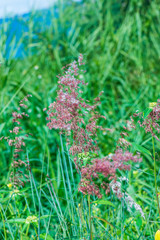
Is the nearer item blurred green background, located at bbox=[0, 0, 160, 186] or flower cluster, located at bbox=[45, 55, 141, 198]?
flower cluster, located at bbox=[45, 55, 141, 198]

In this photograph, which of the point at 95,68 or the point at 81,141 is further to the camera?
the point at 95,68

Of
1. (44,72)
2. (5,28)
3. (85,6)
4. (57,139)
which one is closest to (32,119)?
(57,139)

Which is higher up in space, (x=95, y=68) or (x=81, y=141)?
(x=95, y=68)

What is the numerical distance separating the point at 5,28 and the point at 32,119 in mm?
1230

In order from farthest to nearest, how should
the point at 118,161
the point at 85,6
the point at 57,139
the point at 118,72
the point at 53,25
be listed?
the point at 85,6 → the point at 53,25 → the point at 118,72 → the point at 57,139 → the point at 118,161

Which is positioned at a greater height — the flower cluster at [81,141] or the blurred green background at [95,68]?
the blurred green background at [95,68]

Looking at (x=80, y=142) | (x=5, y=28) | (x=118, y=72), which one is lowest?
(x=80, y=142)

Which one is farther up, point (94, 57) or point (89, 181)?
point (94, 57)

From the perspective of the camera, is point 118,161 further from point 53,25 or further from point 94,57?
point 53,25

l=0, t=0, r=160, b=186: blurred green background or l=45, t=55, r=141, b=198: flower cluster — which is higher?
l=0, t=0, r=160, b=186: blurred green background

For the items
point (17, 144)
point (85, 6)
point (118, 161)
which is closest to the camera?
point (118, 161)

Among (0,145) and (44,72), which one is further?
(44,72)

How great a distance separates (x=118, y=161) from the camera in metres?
0.93

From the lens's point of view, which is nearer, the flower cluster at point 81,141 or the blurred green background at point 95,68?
the flower cluster at point 81,141
